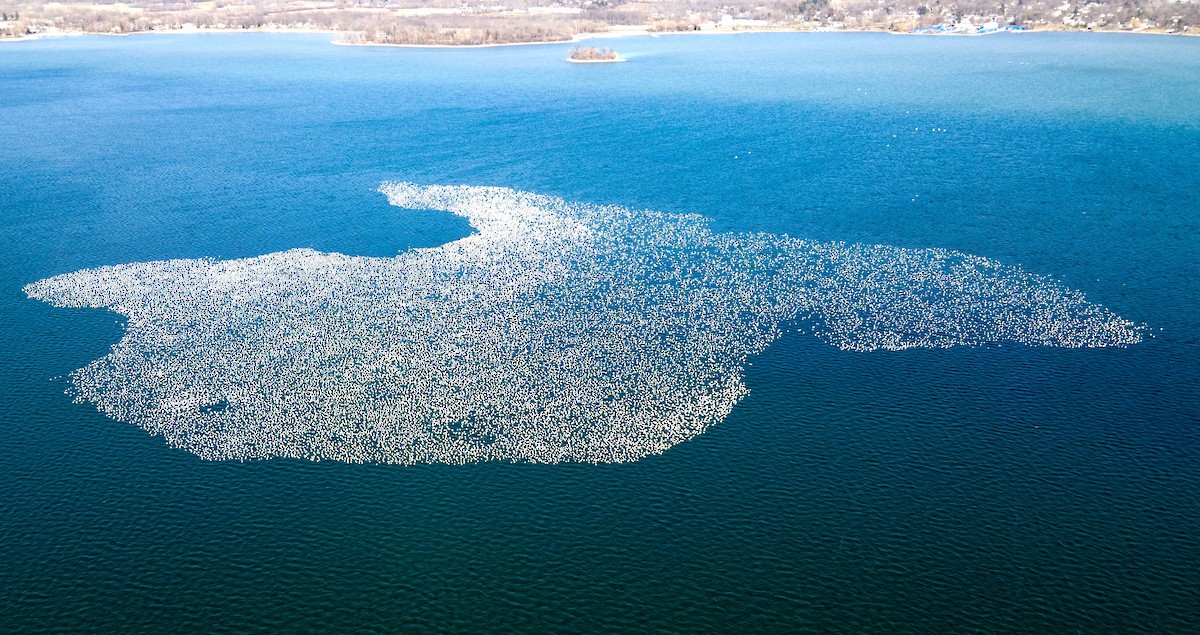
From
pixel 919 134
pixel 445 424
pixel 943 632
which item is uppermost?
pixel 919 134

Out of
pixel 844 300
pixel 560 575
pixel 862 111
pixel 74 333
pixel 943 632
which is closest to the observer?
pixel 943 632

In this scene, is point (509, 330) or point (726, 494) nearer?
point (726, 494)

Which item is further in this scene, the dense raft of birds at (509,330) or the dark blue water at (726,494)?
the dense raft of birds at (509,330)

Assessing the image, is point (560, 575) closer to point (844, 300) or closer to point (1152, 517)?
point (1152, 517)

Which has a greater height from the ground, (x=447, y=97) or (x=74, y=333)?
(x=447, y=97)

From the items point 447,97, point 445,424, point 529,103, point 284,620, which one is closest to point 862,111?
point 529,103

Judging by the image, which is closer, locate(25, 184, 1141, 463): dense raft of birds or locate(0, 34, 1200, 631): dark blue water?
locate(0, 34, 1200, 631): dark blue water

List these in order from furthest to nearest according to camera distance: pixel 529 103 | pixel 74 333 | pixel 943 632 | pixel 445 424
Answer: pixel 529 103
pixel 74 333
pixel 445 424
pixel 943 632

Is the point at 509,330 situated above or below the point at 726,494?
above
